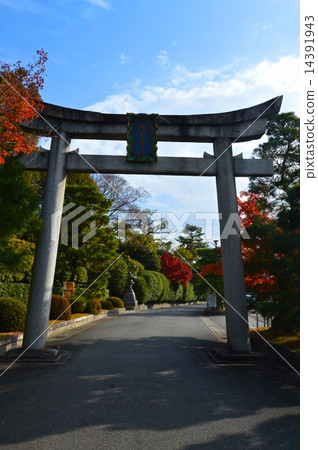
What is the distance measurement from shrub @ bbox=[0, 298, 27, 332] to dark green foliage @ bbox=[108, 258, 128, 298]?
750 inches

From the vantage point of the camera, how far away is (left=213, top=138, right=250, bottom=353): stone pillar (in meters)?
9.83

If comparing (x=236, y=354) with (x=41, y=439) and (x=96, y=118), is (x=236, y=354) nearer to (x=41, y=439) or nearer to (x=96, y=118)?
(x=41, y=439)

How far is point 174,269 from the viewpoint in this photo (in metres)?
45.8

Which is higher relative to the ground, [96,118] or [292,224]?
[96,118]

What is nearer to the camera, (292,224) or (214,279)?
(292,224)

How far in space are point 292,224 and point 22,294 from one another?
39.3ft

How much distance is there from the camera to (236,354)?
9.38 m

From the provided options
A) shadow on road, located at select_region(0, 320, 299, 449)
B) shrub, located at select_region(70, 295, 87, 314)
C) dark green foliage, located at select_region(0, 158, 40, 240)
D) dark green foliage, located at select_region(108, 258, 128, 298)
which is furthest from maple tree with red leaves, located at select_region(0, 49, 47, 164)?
dark green foliage, located at select_region(108, 258, 128, 298)

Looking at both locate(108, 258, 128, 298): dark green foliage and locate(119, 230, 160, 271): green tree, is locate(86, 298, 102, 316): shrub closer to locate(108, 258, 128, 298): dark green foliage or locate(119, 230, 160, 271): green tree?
locate(108, 258, 128, 298): dark green foliage

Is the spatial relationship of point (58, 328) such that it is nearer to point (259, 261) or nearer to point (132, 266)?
point (259, 261)

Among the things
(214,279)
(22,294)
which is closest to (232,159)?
(22,294)

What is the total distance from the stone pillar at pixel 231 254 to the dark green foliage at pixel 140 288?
24.5 meters

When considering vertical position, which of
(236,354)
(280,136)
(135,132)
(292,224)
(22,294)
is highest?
(280,136)

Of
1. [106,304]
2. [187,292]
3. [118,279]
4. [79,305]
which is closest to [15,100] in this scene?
[79,305]
